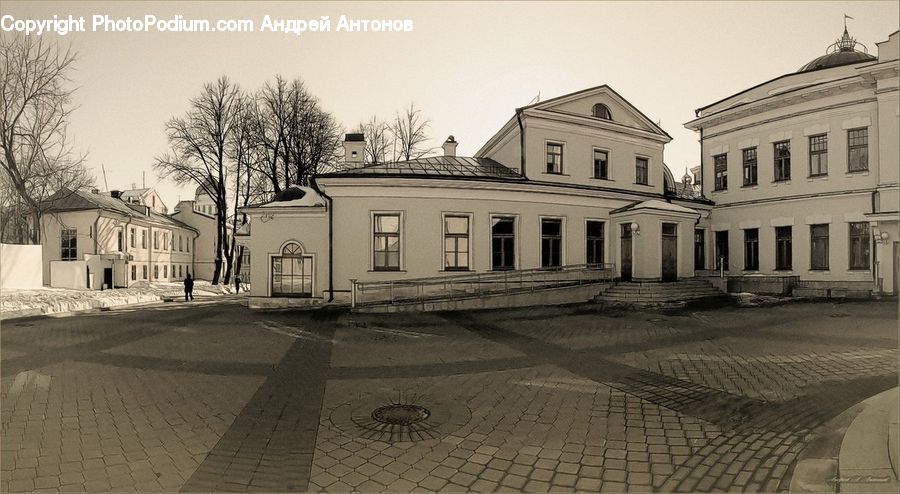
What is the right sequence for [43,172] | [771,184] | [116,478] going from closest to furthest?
[116,478] → [43,172] → [771,184]

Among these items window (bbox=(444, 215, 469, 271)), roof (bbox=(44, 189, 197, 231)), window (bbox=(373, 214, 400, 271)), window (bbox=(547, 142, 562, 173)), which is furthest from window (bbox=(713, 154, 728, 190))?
roof (bbox=(44, 189, 197, 231))

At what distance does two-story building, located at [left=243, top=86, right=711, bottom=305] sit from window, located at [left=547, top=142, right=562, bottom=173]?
5 cm

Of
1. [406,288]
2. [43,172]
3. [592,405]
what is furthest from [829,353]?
[43,172]

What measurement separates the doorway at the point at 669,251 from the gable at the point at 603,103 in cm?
608

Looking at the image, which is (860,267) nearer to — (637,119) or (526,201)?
(637,119)

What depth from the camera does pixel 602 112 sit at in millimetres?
22094

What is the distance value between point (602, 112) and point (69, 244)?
127ft

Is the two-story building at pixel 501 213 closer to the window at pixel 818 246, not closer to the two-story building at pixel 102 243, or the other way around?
the window at pixel 818 246

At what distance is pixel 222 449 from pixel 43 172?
23.9 metres

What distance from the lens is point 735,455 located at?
4215mm

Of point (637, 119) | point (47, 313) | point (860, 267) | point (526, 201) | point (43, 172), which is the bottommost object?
point (47, 313)

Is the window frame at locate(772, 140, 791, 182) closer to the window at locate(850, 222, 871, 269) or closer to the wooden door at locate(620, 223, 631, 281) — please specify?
the window at locate(850, 222, 871, 269)

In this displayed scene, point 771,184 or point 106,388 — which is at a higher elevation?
point 771,184

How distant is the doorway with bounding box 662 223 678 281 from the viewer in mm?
19609
